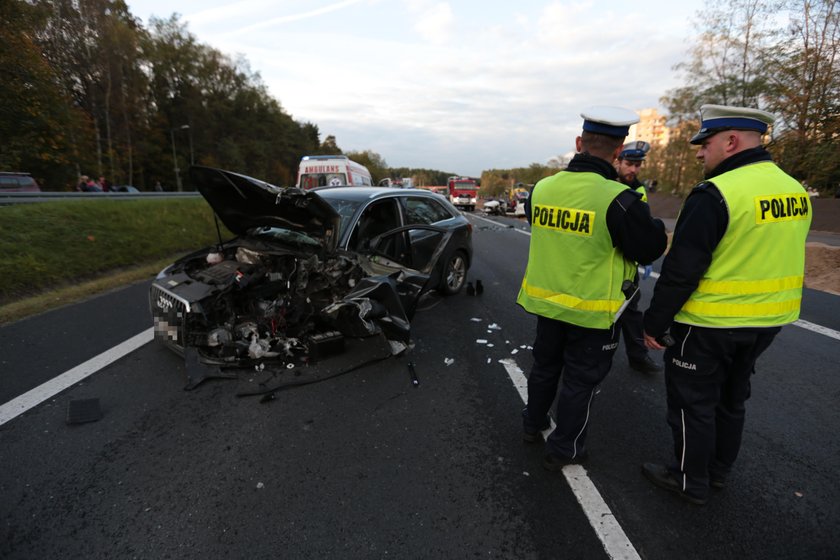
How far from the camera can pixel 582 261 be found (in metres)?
2.23

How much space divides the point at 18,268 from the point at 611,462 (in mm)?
8297

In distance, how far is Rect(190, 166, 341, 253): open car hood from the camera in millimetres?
3816

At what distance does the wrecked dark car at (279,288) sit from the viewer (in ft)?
11.5

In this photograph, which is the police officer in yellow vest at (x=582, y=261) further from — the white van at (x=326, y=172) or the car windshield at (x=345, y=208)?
the white van at (x=326, y=172)

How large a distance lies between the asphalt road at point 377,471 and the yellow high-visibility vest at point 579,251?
98cm

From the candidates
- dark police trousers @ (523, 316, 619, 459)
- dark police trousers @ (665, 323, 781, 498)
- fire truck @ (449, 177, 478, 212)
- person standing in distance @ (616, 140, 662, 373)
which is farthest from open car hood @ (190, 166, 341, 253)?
fire truck @ (449, 177, 478, 212)

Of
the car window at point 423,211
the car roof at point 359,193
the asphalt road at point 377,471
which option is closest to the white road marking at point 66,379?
the asphalt road at point 377,471

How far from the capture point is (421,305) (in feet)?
18.6

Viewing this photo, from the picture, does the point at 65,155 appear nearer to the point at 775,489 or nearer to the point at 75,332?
the point at 75,332

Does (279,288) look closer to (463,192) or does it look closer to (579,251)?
(579,251)

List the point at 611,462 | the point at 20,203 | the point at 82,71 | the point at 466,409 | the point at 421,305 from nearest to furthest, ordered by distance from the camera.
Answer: the point at 611,462 < the point at 466,409 < the point at 421,305 < the point at 20,203 < the point at 82,71

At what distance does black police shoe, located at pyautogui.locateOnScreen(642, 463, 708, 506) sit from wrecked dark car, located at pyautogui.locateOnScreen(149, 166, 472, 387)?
194 centimetres

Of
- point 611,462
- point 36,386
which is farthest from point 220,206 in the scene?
point 611,462

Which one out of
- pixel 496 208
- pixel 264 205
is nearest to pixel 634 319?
pixel 264 205
